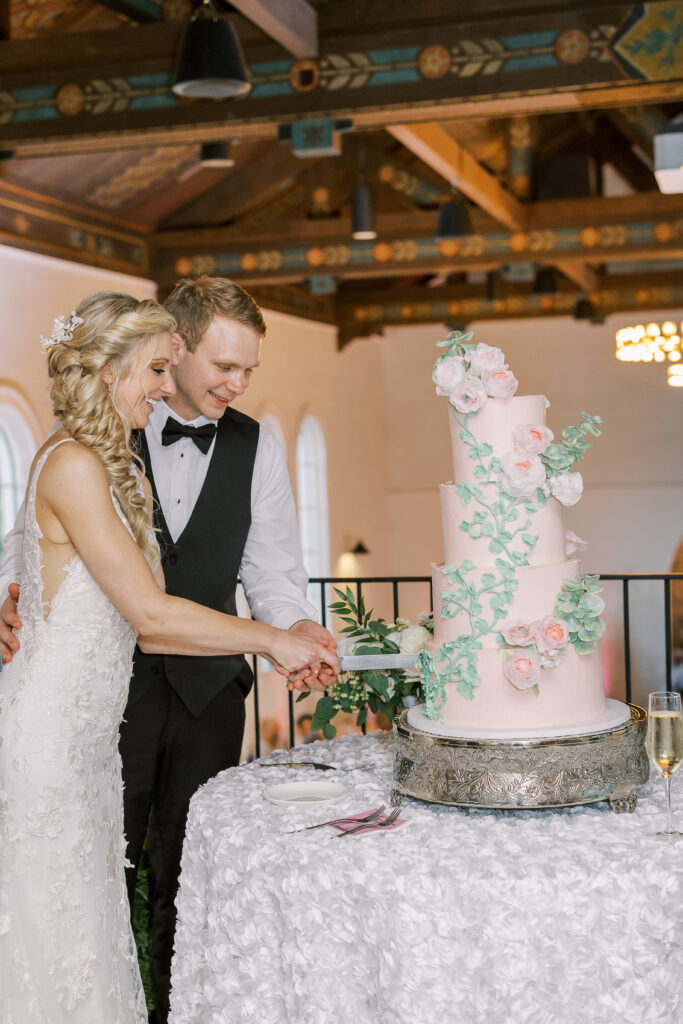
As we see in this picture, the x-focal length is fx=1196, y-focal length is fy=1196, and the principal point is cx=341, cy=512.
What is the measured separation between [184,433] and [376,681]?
0.80 m

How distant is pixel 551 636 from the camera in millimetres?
2090

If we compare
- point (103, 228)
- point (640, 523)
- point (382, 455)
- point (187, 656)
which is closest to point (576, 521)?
point (640, 523)

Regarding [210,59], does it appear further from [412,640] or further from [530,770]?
[530,770]

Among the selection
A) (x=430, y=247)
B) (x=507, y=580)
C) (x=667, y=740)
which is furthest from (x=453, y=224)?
(x=667, y=740)

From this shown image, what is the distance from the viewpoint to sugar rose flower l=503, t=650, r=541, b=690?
2.08 m

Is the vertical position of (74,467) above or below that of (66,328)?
below

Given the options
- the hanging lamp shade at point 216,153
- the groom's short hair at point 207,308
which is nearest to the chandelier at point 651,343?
the hanging lamp shade at point 216,153

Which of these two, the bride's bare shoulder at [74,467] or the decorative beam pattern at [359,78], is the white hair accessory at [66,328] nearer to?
the bride's bare shoulder at [74,467]

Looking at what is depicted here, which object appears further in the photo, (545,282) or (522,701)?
(545,282)

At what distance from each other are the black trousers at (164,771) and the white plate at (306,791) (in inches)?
20.0

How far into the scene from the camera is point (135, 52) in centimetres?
692

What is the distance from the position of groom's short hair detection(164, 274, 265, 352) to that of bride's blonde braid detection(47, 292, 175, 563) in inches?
16.9

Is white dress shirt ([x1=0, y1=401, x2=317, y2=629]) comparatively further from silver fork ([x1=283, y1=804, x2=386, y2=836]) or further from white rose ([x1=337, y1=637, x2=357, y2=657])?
silver fork ([x1=283, y1=804, x2=386, y2=836])

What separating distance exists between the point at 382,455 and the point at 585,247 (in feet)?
20.2
